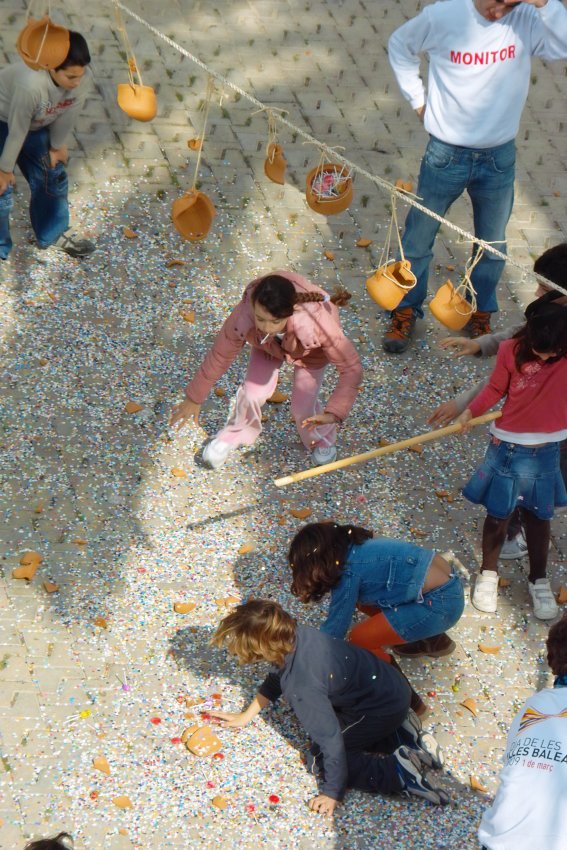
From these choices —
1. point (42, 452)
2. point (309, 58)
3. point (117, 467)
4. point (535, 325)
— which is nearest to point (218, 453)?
point (117, 467)

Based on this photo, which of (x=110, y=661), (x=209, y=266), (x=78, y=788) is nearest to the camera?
(x=78, y=788)

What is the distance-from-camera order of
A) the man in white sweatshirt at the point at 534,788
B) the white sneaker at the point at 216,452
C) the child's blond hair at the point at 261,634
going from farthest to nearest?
the white sneaker at the point at 216,452 → the child's blond hair at the point at 261,634 → the man in white sweatshirt at the point at 534,788

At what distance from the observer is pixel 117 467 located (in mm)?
4910

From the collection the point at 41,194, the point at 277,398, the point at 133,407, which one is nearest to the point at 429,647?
the point at 277,398

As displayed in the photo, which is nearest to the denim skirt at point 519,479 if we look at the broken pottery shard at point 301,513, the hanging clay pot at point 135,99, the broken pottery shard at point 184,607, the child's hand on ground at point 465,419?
the child's hand on ground at point 465,419

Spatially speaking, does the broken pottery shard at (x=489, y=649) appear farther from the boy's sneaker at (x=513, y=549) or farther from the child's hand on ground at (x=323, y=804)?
the child's hand on ground at (x=323, y=804)

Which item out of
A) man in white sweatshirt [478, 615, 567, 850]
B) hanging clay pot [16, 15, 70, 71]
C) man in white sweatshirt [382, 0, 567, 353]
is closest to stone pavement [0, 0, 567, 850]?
man in white sweatshirt [382, 0, 567, 353]

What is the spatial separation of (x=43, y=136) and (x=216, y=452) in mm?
1888

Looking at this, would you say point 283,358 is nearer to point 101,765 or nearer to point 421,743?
point 421,743

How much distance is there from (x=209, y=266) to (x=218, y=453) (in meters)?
1.50

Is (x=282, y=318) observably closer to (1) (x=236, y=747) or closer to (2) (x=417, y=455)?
(2) (x=417, y=455)

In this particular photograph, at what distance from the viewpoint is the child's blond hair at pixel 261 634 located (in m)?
3.57

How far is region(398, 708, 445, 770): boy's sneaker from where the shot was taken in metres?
3.87

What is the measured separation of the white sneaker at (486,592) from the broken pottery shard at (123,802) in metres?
1.62
